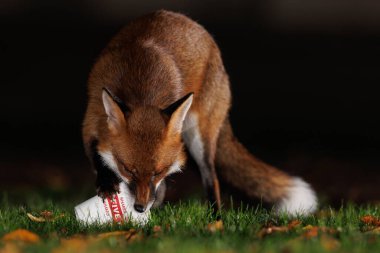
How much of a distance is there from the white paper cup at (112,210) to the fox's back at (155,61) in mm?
795

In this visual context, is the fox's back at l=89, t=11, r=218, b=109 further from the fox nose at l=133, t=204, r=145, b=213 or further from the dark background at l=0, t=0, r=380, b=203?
the dark background at l=0, t=0, r=380, b=203

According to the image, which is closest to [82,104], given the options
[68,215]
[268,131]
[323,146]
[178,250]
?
[268,131]

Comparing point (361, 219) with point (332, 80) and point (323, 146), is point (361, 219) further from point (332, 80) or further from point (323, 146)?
point (332, 80)

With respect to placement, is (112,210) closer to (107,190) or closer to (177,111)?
(107,190)

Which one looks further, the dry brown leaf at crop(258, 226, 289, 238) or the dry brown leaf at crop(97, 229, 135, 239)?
the dry brown leaf at crop(258, 226, 289, 238)

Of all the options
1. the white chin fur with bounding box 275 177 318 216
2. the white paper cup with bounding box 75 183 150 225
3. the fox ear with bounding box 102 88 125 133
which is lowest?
the white chin fur with bounding box 275 177 318 216

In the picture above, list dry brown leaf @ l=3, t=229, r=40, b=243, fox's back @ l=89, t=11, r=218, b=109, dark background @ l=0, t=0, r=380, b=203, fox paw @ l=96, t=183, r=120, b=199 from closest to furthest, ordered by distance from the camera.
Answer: dry brown leaf @ l=3, t=229, r=40, b=243, fox paw @ l=96, t=183, r=120, b=199, fox's back @ l=89, t=11, r=218, b=109, dark background @ l=0, t=0, r=380, b=203

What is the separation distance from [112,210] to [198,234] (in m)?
1.03

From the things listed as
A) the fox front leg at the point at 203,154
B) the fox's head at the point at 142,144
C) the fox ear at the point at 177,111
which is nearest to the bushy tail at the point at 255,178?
the fox front leg at the point at 203,154

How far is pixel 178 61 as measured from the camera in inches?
274

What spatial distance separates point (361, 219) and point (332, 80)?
9211 mm

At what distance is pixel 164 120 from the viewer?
5898 millimetres

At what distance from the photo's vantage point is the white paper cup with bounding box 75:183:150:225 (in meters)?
5.79

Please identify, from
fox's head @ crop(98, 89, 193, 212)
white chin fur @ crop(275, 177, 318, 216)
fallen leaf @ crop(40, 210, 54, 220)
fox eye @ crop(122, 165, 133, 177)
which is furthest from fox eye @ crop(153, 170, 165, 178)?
white chin fur @ crop(275, 177, 318, 216)
